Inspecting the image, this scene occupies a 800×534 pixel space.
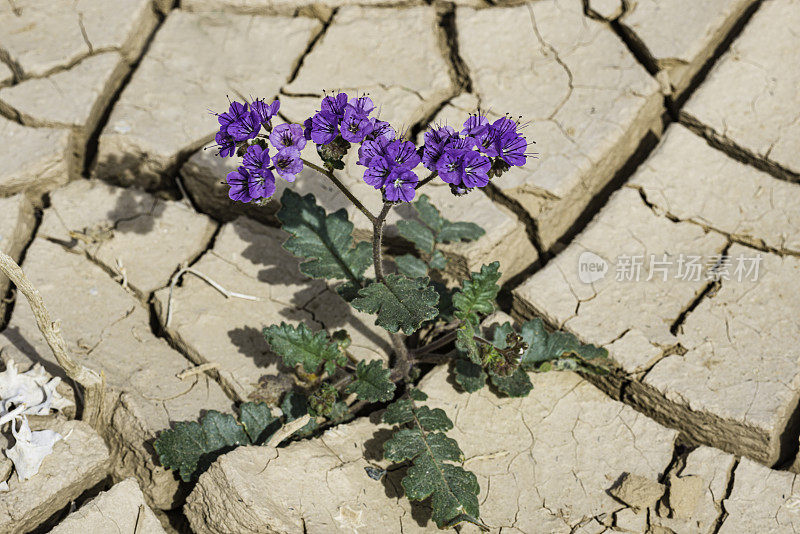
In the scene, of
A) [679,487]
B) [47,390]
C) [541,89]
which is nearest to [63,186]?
[47,390]

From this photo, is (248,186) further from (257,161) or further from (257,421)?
(257,421)

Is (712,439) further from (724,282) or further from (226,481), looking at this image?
(226,481)

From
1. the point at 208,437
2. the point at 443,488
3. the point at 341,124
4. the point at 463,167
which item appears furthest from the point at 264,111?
the point at 443,488

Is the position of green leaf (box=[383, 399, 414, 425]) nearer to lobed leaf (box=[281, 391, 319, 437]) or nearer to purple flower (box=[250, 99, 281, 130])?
lobed leaf (box=[281, 391, 319, 437])

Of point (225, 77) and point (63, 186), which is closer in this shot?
point (63, 186)

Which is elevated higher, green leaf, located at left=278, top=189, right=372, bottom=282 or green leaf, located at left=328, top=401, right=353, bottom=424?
green leaf, located at left=278, top=189, right=372, bottom=282

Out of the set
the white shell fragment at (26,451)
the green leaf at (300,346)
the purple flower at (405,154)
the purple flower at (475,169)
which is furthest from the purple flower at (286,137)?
the white shell fragment at (26,451)

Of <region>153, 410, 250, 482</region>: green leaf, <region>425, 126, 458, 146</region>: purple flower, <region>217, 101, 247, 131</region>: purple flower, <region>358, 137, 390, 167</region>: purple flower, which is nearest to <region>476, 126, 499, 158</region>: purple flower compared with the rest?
<region>425, 126, 458, 146</region>: purple flower

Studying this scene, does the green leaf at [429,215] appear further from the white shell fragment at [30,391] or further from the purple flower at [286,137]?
the white shell fragment at [30,391]
